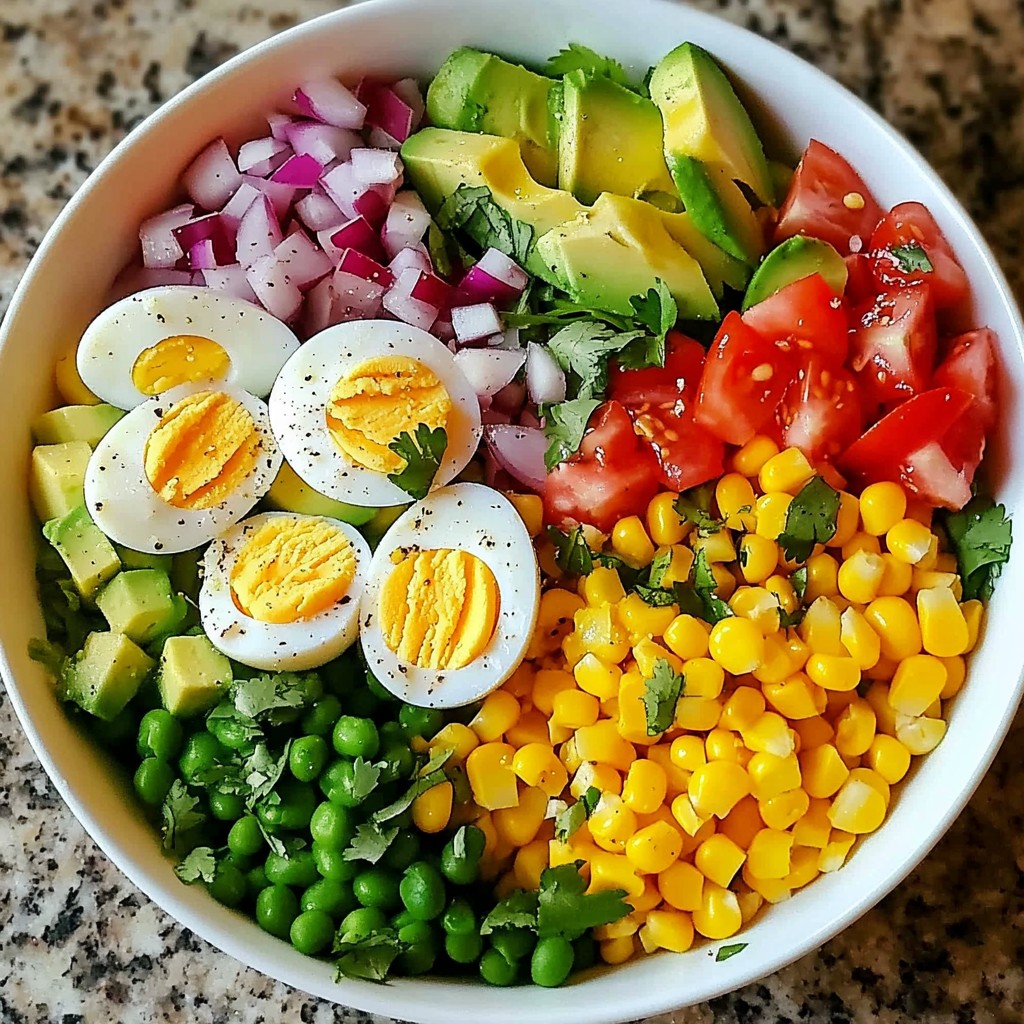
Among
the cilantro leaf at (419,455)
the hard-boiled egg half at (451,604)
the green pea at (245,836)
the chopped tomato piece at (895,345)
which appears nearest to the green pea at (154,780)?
the green pea at (245,836)

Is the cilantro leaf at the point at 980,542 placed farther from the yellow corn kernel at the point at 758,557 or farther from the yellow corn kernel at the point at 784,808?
the yellow corn kernel at the point at 784,808

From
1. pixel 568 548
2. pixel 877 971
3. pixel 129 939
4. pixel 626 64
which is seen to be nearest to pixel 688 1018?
pixel 877 971

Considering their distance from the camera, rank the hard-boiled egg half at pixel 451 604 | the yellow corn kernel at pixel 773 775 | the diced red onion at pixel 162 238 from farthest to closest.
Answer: the diced red onion at pixel 162 238 < the hard-boiled egg half at pixel 451 604 < the yellow corn kernel at pixel 773 775

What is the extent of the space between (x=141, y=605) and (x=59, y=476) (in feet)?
0.84

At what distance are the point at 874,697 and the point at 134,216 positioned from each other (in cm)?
145

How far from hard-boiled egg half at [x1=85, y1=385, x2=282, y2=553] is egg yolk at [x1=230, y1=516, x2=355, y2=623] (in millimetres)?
71

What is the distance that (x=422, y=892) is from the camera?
1.71 meters

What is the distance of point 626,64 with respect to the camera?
1991 mm

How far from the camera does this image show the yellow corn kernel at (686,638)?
5.76 ft

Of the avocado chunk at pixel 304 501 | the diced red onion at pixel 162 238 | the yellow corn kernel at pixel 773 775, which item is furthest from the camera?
the diced red onion at pixel 162 238

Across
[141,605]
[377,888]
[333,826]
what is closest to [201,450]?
[141,605]

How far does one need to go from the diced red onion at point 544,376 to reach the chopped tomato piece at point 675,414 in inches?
Result: 3.5

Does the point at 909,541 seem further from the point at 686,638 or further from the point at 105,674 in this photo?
the point at 105,674

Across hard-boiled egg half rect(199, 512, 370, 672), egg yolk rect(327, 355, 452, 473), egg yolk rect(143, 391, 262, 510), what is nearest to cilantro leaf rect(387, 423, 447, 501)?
egg yolk rect(327, 355, 452, 473)
